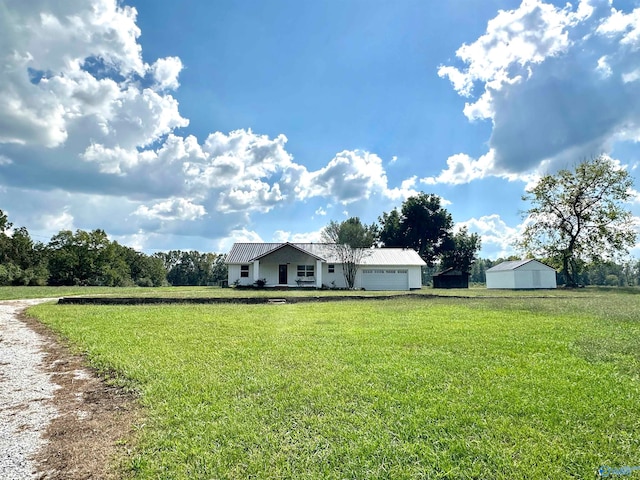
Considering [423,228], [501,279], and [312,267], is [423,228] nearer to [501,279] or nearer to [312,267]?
[501,279]

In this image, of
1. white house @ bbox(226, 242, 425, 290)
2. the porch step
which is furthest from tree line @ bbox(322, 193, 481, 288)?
the porch step

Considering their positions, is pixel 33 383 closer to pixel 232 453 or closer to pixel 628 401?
pixel 232 453

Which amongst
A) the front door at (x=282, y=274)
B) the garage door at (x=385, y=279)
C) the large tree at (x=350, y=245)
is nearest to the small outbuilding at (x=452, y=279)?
the garage door at (x=385, y=279)

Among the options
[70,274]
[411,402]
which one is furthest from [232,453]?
[70,274]

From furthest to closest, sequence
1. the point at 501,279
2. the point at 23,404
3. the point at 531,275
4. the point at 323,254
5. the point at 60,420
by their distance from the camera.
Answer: the point at 501,279 → the point at 531,275 → the point at 323,254 → the point at 23,404 → the point at 60,420

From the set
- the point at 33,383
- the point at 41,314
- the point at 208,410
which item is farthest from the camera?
the point at 41,314

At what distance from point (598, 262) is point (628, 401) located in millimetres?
36152

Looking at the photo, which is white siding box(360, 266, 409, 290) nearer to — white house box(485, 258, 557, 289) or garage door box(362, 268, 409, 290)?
garage door box(362, 268, 409, 290)

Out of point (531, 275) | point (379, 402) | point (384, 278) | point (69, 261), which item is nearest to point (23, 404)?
point (379, 402)

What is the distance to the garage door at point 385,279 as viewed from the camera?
3250cm

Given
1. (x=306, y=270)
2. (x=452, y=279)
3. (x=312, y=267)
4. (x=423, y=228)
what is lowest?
(x=452, y=279)

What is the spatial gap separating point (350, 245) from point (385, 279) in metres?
4.77

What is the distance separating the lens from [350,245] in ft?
103

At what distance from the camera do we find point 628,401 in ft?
13.2
